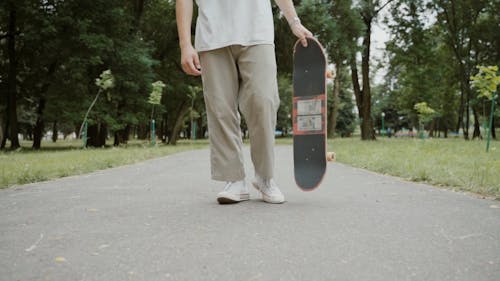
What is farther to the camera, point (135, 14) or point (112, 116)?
point (135, 14)

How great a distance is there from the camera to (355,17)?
20141mm

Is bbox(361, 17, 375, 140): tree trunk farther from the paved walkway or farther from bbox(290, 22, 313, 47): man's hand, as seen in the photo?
bbox(290, 22, 313, 47): man's hand

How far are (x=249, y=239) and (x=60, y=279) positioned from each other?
915mm

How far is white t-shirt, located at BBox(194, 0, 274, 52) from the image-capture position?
10.4 feet

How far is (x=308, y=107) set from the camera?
3.55 m

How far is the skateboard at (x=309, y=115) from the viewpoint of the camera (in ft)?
11.2

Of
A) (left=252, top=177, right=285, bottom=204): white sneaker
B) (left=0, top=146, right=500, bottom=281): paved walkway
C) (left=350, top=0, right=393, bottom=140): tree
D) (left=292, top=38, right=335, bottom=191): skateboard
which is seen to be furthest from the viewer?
(left=350, top=0, right=393, bottom=140): tree

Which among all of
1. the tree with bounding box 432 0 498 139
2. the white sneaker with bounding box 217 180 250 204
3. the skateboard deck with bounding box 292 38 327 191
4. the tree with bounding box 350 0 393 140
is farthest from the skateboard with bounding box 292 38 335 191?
the tree with bounding box 432 0 498 139

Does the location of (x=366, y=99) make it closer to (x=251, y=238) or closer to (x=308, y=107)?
(x=308, y=107)

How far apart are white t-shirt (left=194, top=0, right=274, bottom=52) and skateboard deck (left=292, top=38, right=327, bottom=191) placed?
0.47 m

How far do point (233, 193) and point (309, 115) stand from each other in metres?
0.90

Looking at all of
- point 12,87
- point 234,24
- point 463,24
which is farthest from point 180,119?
point 234,24

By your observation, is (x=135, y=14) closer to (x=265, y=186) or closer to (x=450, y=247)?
(x=265, y=186)

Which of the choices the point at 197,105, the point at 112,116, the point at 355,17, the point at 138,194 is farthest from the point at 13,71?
the point at 138,194
